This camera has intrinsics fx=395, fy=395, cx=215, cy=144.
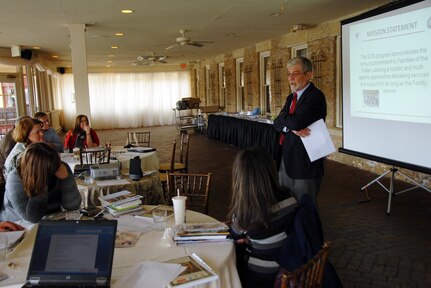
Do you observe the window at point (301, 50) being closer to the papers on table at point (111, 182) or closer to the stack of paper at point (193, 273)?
the papers on table at point (111, 182)

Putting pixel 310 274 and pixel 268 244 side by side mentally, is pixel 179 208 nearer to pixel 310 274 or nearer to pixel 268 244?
pixel 268 244

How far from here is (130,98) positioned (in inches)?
734

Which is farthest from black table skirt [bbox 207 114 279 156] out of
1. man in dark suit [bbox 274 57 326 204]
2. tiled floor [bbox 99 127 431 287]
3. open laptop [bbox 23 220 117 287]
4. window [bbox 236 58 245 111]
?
open laptop [bbox 23 220 117 287]

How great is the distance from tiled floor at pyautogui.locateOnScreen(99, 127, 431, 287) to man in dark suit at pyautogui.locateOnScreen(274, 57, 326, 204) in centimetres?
84

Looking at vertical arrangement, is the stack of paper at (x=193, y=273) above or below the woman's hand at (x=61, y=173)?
below

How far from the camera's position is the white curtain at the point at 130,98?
59.1 ft

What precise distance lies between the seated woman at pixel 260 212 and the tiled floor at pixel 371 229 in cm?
141

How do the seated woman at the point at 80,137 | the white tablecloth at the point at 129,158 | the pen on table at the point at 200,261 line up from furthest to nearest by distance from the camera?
1. the seated woman at the point at 80,137
2. the white tablecloth at the point at 129,158
3. the pen on table at the point at 200,261

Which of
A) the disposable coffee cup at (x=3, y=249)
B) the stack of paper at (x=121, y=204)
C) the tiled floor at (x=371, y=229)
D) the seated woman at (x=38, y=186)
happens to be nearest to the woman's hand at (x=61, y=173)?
the seated woman at (x=38, y=186)

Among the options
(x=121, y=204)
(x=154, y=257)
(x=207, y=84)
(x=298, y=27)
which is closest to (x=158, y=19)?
(x=298, y=27)

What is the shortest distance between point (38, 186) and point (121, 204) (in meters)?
0.53

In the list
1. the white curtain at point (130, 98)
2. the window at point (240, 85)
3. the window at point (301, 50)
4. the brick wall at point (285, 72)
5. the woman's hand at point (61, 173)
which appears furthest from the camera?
the white curtain at point (130, 98)

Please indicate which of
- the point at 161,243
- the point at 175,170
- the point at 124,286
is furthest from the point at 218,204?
the point at 124,286

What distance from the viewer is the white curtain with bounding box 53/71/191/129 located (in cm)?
1802
